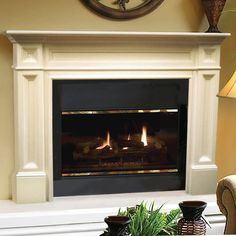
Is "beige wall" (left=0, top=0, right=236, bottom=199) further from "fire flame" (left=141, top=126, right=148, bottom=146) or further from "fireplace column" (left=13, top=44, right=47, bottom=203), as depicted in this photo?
"fire flame" (left=141, top=126, right=148, bottom=146)

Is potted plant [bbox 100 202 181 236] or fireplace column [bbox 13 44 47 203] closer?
potted plant [bbox 100 202 181 236]

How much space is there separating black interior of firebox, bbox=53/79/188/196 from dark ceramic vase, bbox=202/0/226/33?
1.43ft

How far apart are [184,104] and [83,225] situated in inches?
44.7

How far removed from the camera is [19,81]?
10.6 ft

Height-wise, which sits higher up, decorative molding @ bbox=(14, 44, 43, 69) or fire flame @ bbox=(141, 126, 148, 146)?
decorative molding @ bbox=(14, 44, 43, 69)

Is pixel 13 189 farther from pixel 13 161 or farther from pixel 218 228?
pixel 218 228

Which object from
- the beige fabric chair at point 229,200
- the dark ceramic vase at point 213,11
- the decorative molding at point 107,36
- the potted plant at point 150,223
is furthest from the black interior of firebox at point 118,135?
the potted plant at point 150,223

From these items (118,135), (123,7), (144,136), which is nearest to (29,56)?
(123,7)

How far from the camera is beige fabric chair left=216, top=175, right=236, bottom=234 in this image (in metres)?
2.13

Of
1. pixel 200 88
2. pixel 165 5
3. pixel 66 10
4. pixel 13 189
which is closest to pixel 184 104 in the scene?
pixel 200 88

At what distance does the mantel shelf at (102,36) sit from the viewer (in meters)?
3.14

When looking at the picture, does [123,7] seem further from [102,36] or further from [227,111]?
[227,111]

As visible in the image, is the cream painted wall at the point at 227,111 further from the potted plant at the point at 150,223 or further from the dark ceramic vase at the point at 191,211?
the dark ceramic vase at the point at 191,211

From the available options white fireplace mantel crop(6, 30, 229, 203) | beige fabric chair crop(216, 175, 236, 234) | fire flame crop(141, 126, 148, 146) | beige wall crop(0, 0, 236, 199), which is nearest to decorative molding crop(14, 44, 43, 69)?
white fireplace mantel crop(6, 30, 229, 203)
